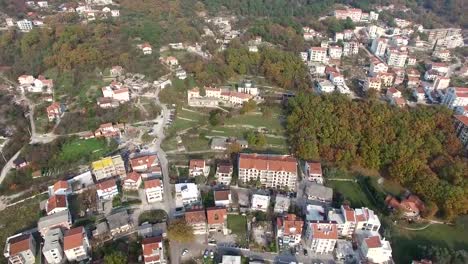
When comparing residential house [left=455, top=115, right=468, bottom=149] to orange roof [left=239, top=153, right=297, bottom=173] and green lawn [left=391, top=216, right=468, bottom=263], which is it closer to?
green lawn [left=391, top=216, right=468, bottom=263]

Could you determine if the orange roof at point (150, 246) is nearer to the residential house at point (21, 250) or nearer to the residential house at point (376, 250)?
the residential house at point (21, 250)

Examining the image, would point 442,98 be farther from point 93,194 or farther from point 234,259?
point 93,194

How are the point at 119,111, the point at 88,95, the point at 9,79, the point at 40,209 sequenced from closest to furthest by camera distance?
1. the point at 40,209
2. the point at 119,111
3. the point at 88,95
4. the point at 9,79

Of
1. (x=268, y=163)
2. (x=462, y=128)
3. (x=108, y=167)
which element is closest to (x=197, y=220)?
(x=268, y=163)

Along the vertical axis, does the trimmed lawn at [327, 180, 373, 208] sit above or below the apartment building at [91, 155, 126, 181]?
below

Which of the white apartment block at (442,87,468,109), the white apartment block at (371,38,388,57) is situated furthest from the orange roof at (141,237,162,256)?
the white apartment block at (371,38,388,57)

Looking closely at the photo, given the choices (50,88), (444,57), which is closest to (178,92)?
(50,88)

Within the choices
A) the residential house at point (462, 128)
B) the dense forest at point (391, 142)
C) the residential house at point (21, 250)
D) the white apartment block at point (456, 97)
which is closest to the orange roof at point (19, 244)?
the residential house at point (21, 250)

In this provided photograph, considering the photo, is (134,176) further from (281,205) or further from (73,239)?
(281,205)
